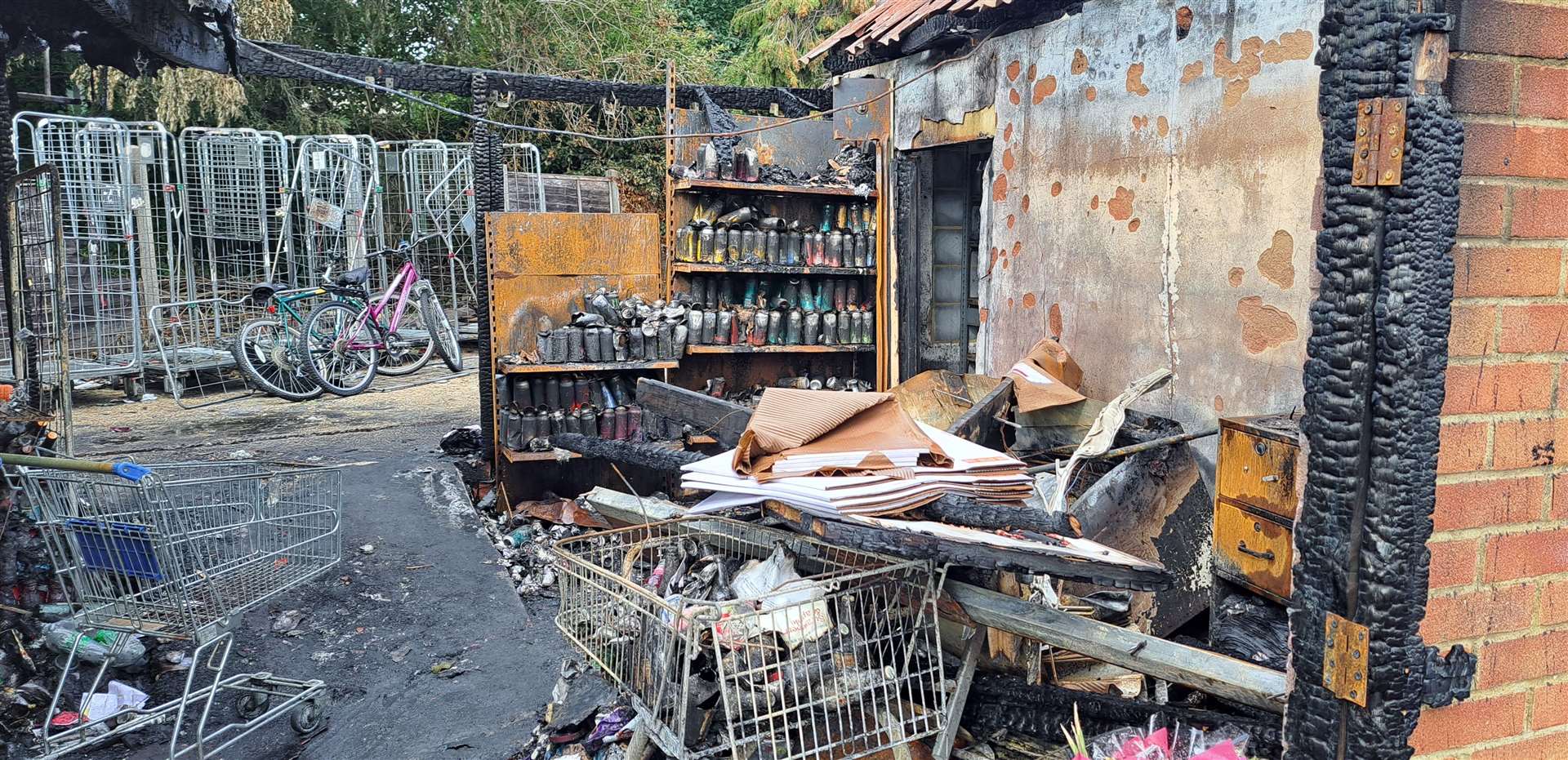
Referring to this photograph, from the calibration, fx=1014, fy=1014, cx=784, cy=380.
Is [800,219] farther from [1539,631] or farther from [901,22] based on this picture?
[1539,631]

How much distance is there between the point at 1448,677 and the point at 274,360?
995 centimetres

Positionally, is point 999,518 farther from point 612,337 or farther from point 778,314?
point 778,314

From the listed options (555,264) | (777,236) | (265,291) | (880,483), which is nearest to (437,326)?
(265,291)

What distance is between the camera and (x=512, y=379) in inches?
271

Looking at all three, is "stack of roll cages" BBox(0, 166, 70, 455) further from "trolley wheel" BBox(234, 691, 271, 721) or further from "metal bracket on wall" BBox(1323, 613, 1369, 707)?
"metal bracket on wall" BBox(1323, 613, 1369, 707)

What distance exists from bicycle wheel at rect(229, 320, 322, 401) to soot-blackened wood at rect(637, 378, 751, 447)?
6.90 metres

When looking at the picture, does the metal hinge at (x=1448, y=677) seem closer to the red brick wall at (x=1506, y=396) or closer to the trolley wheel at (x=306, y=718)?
the red brick wall at (x=1506, y=396)

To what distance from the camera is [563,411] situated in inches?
272

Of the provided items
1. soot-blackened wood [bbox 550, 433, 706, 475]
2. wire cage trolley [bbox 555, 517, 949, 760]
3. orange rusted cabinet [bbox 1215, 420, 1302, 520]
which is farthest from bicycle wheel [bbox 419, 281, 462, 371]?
orange rusted cabinet [bbox 1215, 420, 1302, 520]

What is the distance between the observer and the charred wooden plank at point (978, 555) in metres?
2.33

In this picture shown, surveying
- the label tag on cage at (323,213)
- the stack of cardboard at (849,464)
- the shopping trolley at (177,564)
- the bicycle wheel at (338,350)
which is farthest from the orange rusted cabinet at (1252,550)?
the label tag on cage at (323,213)

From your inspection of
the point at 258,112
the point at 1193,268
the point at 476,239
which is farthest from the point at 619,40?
the point at 1193,268

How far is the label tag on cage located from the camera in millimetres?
10977

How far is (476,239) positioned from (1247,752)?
6.39 meters
